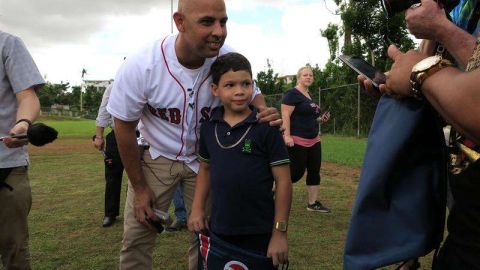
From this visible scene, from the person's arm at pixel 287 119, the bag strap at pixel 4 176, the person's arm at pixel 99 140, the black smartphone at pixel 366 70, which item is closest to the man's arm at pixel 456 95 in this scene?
the black smartphone at pixel 366 70

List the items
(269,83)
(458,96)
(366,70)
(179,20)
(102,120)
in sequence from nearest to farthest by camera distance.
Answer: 1. (458,96)
2. (366,70)
3. (179,20)
4. (102,120)
5. (269,83)

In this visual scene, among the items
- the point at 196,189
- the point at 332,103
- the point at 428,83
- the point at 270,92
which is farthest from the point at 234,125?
the point at 270,92

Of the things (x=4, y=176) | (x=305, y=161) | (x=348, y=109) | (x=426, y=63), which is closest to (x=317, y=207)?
(x=305, y=161)

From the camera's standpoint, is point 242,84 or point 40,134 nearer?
point 40,134

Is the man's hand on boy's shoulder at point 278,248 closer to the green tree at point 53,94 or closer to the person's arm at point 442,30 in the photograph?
the person's arm at point 442,30

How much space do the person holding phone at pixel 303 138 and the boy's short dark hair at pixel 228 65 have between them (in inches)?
138

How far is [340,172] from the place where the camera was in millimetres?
9992

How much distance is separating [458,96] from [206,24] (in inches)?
69.1

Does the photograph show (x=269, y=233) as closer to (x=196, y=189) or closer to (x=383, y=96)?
(x=196, y=189)

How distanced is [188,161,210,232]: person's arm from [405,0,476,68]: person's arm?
1.79 meters

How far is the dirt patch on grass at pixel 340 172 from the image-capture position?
9.17 m

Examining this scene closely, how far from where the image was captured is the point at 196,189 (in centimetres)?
301

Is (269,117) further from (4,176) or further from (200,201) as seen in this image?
(4,176)

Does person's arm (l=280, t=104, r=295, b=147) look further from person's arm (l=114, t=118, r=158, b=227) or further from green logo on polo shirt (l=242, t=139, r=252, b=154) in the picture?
green logo on polo shirt (l=242, t=139, r=252, b=154)
